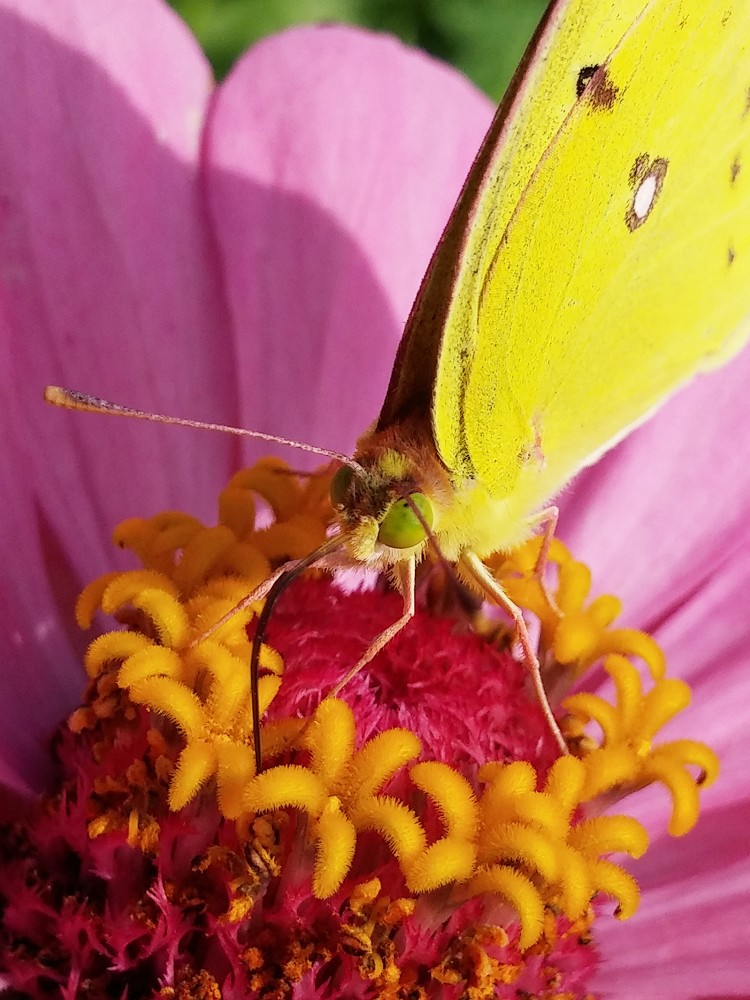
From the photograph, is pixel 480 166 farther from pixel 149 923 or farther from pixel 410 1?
pixel 410 1

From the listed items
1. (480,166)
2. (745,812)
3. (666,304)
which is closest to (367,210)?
(666,304)

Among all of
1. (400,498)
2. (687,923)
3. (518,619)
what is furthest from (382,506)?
(687,923)

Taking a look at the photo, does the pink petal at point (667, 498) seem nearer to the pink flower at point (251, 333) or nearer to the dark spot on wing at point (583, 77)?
the pink flower at point (251, 333)

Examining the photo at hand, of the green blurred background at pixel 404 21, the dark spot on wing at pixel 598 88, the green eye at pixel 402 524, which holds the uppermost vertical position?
the green blurred background at pixel 404 21

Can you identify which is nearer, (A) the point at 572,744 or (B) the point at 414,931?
(B) the point at 414,931

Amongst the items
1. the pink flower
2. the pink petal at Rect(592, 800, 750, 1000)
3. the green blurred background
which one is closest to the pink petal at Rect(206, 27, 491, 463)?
the pink flower

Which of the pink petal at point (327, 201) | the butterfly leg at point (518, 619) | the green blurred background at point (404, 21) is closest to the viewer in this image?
the butterfly leg at point (518, 619)

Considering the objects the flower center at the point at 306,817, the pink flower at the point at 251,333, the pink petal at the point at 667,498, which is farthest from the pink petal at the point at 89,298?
the pink petal at the point at 667,498
